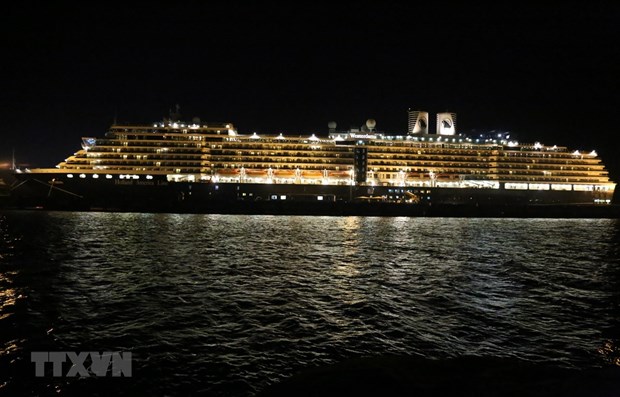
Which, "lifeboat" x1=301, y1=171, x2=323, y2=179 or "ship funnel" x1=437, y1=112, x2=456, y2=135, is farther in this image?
"ship funnel" x1=437, y1=112, x2=456, y2=135

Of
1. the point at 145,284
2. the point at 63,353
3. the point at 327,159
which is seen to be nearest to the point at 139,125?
the point at 327,159

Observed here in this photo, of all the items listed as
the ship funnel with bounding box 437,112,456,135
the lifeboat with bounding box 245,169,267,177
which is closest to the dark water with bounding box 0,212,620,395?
the lifeboat with bounding box 245,169,267,177

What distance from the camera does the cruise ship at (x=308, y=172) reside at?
74.1 m

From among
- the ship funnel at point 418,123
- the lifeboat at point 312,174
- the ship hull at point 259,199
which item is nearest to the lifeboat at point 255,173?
the ship hull at point 259,199

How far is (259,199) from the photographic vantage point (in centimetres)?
7875

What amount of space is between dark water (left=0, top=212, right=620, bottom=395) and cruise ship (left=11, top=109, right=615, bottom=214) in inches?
1829

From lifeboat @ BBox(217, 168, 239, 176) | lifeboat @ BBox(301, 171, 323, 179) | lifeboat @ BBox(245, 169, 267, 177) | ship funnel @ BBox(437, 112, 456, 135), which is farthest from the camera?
ship funnel @ BBox(437, 112, 456, 135)

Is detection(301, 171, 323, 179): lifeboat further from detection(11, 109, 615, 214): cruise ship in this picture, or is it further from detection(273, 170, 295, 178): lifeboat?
detection(273, 170, 295, 178): lifeboat

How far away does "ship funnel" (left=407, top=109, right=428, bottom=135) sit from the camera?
327 feet

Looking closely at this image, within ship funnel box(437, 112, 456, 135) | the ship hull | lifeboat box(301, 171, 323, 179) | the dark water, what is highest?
ship funnel box(437, 112, 456, 135)

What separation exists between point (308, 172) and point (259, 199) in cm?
1192

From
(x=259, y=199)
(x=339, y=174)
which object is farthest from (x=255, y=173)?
(x=339, y=174)

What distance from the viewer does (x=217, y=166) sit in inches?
3231

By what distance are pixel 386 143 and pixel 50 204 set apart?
64185 mm
